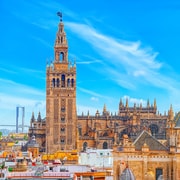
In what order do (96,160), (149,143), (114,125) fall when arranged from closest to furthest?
(149,143) → (96,160) → (114,125)

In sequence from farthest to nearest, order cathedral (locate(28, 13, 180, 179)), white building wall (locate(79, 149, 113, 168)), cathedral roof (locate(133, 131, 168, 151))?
cathedral (locate(28, 13, 180, 179)) < white building wall (locate(79, 149, 113, 168)) < cathedral roof (locate(133, 131, 168, 151))

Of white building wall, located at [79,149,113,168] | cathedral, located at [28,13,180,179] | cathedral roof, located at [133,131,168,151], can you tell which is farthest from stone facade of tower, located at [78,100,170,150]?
cathedral roof, located at [133,131,168,151]

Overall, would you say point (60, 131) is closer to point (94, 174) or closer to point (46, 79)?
point (46, 79)

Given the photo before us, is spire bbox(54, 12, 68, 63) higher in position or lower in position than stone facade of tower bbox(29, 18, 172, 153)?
higher

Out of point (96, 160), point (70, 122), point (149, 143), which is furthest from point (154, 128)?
point (149, 143)

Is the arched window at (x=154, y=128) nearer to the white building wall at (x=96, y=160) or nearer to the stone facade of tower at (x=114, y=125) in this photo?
the stone facade of tower at (x=114, y=125)

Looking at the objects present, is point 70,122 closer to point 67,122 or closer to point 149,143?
point 67,122

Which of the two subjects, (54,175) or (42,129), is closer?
(54,175)

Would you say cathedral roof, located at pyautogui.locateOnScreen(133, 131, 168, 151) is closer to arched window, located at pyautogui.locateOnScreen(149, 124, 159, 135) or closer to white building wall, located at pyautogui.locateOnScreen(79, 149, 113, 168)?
white building wall, located at pyautogui.locateOnScreen(79, 149, 113, 168)

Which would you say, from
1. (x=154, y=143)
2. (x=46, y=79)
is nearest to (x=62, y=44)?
(x=46, y=79)

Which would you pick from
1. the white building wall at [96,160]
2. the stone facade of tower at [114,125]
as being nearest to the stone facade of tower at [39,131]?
the stone facade of tower at [114,125]

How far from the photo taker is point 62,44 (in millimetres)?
118812

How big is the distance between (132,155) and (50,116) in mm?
65853

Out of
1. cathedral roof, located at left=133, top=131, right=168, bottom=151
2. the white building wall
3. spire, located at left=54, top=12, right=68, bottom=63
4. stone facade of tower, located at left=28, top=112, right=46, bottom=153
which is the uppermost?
spire, located at left=54, top=12, right=68, bottom=63
